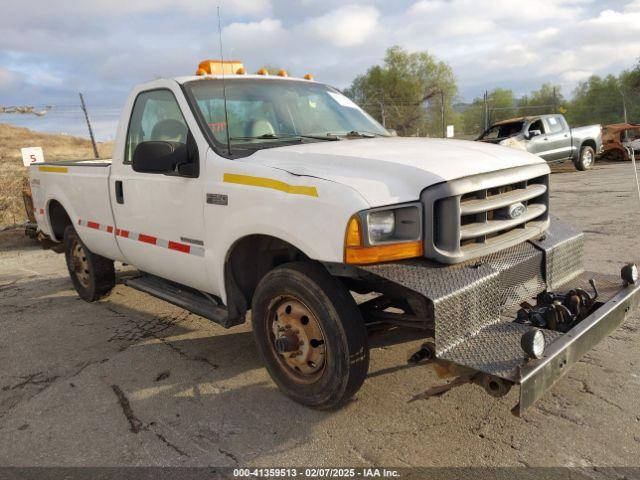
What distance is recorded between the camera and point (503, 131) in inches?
680

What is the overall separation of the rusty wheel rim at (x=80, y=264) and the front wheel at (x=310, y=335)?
3.23 meters

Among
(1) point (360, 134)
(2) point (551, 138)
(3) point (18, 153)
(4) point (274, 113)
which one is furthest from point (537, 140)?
(3) point (18, 153)

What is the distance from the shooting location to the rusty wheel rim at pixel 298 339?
3172mm

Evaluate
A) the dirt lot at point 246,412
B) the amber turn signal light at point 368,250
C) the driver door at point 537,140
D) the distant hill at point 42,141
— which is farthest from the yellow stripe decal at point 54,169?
the distant hill at point 42,141

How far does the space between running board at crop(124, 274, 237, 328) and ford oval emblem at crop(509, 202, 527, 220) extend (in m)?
1.95

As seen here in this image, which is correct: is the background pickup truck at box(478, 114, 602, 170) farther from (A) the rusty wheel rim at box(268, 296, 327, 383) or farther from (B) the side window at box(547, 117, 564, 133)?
(A) the rusty wheel rim at box(268, 296, 327, 383)

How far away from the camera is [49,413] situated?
3551 mm

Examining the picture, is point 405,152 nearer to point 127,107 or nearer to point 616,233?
point 127,107

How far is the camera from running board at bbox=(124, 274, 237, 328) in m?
→ 3.78

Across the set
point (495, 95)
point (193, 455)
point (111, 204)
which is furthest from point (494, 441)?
point (495, 95)

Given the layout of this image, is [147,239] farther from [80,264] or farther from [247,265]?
[80,264]

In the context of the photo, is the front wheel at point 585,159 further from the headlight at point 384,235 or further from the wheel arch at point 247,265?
the headlight at point 384,235

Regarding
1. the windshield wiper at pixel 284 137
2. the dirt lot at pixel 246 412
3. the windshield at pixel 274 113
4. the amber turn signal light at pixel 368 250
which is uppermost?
the windshield at pixel 274 113

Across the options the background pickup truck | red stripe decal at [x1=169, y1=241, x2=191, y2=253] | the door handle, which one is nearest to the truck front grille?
red stripe decal at [x1=169, y1=241, x2=191, y2=253]
